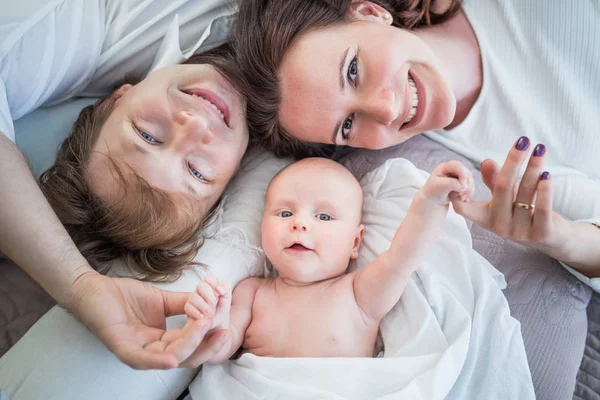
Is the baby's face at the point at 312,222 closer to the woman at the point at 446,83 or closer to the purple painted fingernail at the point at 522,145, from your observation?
the woman at the point at 446,83

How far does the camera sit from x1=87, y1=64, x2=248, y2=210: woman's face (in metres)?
1.17

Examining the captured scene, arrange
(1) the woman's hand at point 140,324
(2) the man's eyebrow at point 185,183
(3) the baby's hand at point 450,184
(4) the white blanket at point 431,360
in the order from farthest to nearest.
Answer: (2) the man's eyebrow at point 185,183 < (4) the white blanket at point 431,360 < (3) the baby's hand at point 450,184 < (1) the woman's hand at point 140,324

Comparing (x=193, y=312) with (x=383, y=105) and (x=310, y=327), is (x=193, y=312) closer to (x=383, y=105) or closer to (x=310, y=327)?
(x=310, y=327)

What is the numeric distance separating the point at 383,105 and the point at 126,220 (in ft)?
2.16

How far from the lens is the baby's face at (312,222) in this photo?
1.19 metres

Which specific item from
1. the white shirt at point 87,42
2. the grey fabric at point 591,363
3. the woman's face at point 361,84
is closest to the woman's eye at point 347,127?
the woman's face at point 361,84

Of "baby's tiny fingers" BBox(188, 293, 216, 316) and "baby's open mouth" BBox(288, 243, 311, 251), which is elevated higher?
"baby's tiny fingers" BBox(188, 293, 216, 316)

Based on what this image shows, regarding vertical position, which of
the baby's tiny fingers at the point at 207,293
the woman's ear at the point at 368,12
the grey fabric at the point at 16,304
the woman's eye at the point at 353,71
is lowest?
the grey fabric at the point at 16,304

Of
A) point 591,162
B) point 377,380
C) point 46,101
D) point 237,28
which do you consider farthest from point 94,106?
point 591,162

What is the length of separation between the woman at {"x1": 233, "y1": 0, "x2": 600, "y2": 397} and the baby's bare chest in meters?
0.37

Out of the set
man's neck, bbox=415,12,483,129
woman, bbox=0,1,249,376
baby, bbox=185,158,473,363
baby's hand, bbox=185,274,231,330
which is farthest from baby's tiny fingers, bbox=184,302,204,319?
man's neck, bbox=415,12,483,129

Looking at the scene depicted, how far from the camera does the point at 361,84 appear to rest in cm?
124

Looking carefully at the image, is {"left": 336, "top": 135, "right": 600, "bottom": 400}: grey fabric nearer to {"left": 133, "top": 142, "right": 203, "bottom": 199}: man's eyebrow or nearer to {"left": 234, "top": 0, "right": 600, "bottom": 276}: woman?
{"left": 234, "top": 0, "right": 600, "bottom": 276}: woman

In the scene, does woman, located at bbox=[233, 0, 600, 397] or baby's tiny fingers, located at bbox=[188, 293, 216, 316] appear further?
woman, located at bbox=[233, 0, 600, 397]
